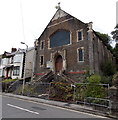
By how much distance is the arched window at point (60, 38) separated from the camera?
2198 centimetres

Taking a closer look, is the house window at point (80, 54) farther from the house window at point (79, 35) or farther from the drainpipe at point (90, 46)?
the house window at point (79, 35)

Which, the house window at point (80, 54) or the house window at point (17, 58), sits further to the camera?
the house window at point (17, 58)

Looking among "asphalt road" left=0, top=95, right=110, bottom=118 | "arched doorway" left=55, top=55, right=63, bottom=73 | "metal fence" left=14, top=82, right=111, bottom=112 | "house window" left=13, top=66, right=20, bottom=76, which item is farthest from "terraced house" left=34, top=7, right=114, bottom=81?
"asphalt road" left=0, top=95, right=110, bottom=118

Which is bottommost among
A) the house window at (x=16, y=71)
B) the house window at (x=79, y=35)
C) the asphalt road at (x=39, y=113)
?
the asphalt road at (x=39, y=113)

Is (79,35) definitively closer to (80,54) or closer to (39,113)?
(80,54)

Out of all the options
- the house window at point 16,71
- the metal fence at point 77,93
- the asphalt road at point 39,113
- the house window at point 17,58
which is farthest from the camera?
the house window at point 17,58

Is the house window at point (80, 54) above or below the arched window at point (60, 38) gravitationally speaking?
below

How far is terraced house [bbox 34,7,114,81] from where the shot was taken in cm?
1869

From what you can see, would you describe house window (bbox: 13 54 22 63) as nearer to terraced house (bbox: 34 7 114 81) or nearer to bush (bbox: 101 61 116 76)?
terraced house (bbox: 34 7 114 81)

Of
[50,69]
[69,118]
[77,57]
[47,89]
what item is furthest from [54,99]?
[50,69]

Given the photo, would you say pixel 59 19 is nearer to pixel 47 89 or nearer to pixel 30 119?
pixel 47 89

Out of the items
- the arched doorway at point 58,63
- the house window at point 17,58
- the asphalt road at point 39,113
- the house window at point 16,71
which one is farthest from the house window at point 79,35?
the house window at point 16,71

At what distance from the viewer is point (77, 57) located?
64.7ft

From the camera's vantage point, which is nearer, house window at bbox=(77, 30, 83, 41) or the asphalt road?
the asphalt road
